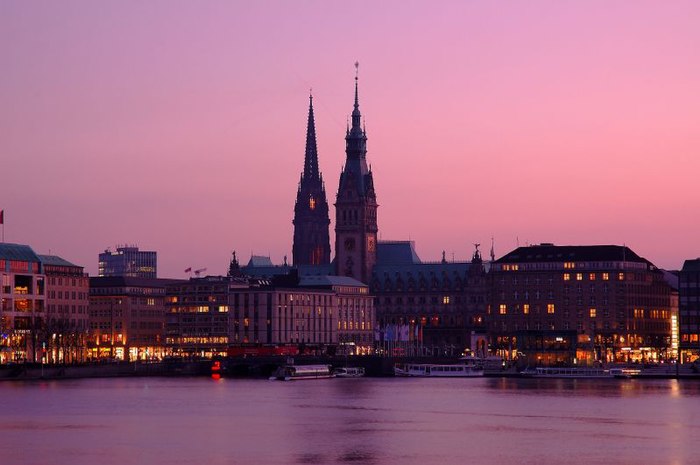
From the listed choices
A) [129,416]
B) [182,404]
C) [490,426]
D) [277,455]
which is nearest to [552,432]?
[490,426]

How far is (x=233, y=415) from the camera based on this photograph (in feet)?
513

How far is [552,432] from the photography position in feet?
447

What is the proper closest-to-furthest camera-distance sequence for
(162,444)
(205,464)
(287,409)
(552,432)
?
(205,464), (162,444), (552,432), (287,409)

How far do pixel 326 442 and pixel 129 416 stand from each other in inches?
1269

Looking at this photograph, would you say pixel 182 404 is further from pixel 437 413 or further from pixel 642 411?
pixel 642 411

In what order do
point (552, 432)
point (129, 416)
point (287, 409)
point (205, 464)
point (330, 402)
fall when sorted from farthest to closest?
point (330, 402) → point (287, 409) → point (129, 416) → point (552, 432) → point (205, 464)

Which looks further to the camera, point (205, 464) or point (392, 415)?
point (392, 415)

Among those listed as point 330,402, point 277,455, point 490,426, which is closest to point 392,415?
point 490,426

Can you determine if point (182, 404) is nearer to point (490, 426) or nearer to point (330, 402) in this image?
point (330, 402)

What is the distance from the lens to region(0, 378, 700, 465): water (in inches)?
4579

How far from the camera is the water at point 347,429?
11631 centimetres

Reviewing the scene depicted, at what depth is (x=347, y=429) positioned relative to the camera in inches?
5522


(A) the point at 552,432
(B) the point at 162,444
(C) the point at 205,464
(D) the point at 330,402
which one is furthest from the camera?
(D) the point at 330,402

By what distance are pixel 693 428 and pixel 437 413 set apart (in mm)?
28027
